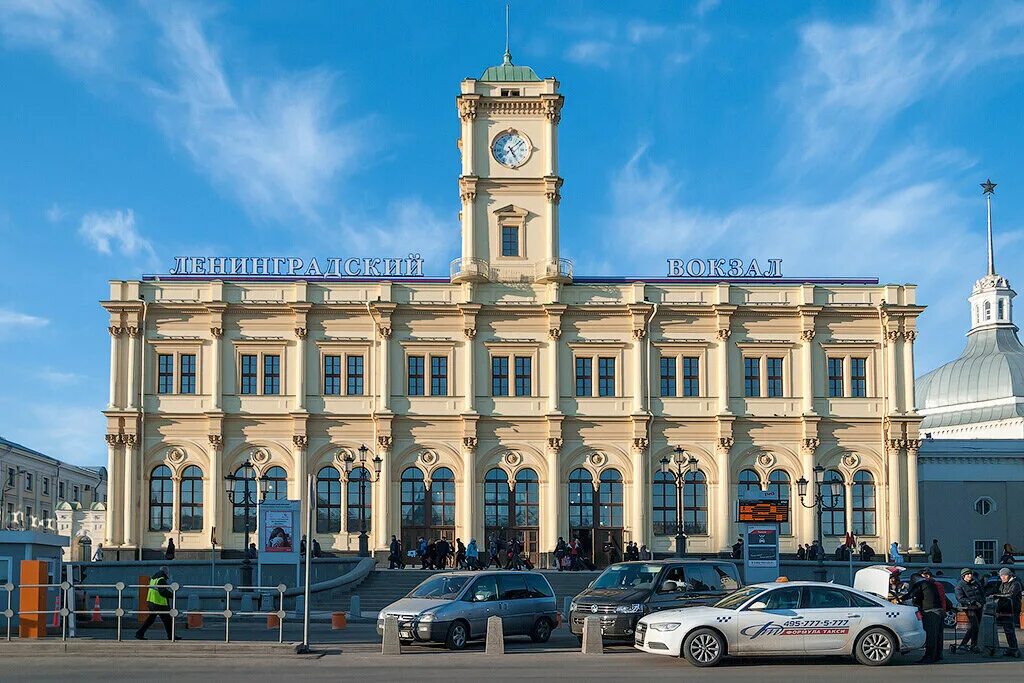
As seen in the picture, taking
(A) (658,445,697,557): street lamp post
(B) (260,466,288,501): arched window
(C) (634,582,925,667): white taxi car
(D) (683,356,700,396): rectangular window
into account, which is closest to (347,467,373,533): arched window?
(B) (260,466,288,501): arched window

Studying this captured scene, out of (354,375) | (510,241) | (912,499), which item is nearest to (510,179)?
(510,241)

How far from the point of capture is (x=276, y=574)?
4559 centimetres

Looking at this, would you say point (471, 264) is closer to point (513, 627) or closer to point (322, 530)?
point (322, 530)

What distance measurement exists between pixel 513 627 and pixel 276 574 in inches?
753

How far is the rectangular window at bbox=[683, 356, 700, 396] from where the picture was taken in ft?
197

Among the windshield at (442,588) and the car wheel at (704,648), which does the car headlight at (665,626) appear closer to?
Answer: the car wheel at (704,648)

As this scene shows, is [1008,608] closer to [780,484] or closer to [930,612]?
[930,612]

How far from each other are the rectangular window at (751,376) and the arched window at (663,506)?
5.23 metres

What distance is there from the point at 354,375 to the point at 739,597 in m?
37.1

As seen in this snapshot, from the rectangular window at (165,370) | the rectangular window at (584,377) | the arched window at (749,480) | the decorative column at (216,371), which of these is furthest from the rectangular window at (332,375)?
the arched window at (749,480)

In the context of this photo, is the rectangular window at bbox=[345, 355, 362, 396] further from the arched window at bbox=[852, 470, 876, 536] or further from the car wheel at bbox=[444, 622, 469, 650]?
the car wheel at bbox=[444, 622, 469, 650]

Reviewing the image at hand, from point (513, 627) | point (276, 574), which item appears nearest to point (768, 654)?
point (513, 627)

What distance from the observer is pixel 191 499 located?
58.9 meters

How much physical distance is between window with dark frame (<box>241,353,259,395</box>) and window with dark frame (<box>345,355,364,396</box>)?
13.3 feet
